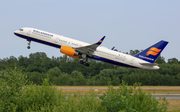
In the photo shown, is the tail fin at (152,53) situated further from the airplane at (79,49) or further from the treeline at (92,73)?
the treeline at (92,73)

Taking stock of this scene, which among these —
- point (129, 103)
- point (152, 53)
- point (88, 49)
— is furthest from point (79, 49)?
point (129, 103)

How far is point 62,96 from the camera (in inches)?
788

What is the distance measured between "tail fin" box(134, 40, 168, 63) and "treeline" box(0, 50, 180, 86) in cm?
2584

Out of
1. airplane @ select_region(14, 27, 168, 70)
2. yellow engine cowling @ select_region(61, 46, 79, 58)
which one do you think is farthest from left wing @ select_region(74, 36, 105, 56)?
yellow engine cowling @ select_region(61, 46, 79, 58)

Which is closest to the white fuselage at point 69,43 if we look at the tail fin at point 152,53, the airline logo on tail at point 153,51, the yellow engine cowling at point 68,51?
the yellow engine cowling at point 68,51

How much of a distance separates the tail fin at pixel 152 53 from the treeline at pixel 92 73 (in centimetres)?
2584

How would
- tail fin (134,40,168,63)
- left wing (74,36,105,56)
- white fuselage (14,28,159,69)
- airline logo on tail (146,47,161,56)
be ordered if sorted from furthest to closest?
airline logo on tail (146,47,161,56) < tail fin (134,40,168,63) < white fuselage (14,28,159,69) < left wing (74,36,105,56)

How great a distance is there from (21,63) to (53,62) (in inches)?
796

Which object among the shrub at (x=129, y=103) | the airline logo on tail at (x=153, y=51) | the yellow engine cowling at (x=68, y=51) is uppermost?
the airline logo on tail at (x=153, y=51)

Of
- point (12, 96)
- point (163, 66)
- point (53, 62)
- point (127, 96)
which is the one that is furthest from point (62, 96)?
point (53, 62)

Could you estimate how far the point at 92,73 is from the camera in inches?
4136

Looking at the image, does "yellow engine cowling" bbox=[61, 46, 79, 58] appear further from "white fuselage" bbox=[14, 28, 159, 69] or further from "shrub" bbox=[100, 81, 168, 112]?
"shrub" bbox=[100, 81, 168, 112]

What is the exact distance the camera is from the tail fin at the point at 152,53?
44.8 m

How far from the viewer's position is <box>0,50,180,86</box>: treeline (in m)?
75.9
